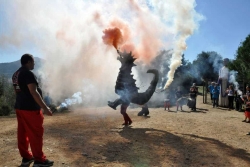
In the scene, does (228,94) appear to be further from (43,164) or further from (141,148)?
(43,164)

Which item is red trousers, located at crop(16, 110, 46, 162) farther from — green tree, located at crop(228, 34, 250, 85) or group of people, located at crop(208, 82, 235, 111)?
green tree, located at crop(228, 34, 250, 85)

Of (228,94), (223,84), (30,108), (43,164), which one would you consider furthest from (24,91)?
(223,84)

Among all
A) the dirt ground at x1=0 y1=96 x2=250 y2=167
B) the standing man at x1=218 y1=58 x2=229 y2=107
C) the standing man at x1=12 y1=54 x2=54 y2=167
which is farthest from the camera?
the standing man at x1=218 y1=58 x2=229 y2=107

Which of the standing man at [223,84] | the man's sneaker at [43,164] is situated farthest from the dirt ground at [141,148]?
the standing man at [223,84]

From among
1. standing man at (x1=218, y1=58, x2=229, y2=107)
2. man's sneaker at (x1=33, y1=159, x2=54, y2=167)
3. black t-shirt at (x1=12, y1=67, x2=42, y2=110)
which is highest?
standing man at (x1=218, y1=58, x2=229, y2=107)

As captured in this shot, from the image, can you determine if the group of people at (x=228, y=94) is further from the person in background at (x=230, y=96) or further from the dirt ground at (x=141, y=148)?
the dirt ground at (x=141, y=148)

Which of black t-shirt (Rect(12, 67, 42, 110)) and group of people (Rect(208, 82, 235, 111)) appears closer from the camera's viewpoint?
black t-shirt (Rect(12, 67, 42, 110))

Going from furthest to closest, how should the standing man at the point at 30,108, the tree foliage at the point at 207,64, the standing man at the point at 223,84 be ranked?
the tree foliage at the point at 207,64 → the standing man at the point at 223,84 → the standing man at the point at 30,108

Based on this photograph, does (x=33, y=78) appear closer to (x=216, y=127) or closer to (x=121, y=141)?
(x=121, y=141)

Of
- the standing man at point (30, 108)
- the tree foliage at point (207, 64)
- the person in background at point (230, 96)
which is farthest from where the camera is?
the tree foliage at point (207, 64)

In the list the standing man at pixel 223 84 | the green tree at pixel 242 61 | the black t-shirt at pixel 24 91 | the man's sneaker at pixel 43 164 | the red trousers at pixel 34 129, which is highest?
the green tree at pixel 242 61

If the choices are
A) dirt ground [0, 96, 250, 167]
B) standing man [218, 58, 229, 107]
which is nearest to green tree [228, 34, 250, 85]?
standing man [218, 58, 229, 107]

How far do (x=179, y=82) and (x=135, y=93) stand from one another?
2278 centimetres

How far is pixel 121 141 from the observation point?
7477 mm
